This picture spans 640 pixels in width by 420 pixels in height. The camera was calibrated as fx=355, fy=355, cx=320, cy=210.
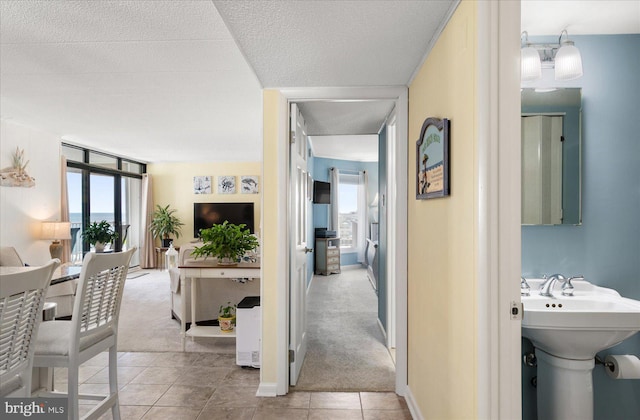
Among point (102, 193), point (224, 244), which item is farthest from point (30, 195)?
point (224, 244)

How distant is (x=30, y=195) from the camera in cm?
500

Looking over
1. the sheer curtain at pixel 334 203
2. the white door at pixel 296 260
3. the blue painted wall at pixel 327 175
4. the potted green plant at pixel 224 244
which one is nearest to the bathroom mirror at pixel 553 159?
the white door at pixel 296 260

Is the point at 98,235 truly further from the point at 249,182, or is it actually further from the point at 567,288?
the point at 567,288

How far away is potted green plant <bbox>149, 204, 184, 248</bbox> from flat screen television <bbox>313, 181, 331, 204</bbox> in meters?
3.39

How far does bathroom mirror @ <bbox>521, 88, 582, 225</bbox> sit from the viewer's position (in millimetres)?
1898

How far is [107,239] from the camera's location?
21.1 feet

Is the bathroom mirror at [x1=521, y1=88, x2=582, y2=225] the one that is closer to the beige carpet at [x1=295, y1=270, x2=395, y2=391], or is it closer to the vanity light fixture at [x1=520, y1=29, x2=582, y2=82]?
the vanity light fixture at [x1=520, y1=29, x2=582, y2=82]

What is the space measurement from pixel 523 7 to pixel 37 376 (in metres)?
3.28

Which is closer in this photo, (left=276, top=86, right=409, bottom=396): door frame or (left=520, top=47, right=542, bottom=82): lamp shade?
(left=520, top=47, right=542, bottom=82): lamp shade

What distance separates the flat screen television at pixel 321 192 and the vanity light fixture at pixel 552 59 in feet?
17.1

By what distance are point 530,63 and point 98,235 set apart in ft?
22.5

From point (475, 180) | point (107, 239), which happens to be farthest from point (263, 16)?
point (107, 239)

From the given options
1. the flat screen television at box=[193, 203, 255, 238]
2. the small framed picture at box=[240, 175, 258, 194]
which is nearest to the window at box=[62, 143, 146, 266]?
the flat screen television at box=[193, 203, 255, 238]

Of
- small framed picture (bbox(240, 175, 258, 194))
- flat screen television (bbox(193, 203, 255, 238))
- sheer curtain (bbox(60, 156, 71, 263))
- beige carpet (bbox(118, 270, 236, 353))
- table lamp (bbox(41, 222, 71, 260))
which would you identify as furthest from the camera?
small framed picture (bbox(240, 175, 258, 194))
